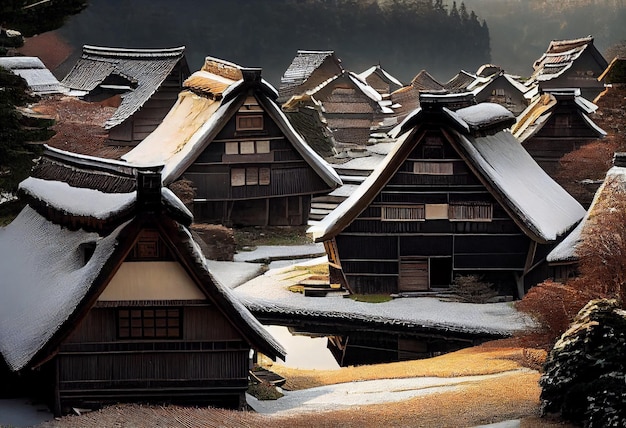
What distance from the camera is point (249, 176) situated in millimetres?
42125

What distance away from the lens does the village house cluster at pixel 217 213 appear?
20.7 metres

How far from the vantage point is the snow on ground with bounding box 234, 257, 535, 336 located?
1160 inches

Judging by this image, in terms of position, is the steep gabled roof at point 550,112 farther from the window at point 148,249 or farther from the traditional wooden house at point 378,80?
the traditional wooden house at point 378,80

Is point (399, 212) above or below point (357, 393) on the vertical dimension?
above

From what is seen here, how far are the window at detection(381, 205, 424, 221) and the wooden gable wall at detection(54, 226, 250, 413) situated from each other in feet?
41.4

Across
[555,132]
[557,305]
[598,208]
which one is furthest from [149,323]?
[555,132]

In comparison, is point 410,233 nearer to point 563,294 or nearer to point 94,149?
point 563,294

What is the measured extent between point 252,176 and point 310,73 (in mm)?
30275

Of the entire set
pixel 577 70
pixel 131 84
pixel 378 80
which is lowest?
pixel 131 84

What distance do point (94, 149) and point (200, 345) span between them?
2724cm

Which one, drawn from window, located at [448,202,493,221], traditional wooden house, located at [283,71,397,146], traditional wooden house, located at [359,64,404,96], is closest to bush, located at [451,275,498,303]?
window, located at [448,202,493,221]

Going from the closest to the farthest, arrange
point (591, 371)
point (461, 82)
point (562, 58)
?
point (591, 371) < point (562, 58) < point (461, 82)

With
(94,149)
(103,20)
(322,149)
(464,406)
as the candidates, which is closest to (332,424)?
(464,406)

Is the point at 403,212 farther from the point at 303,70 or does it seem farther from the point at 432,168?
the point at 303,70
